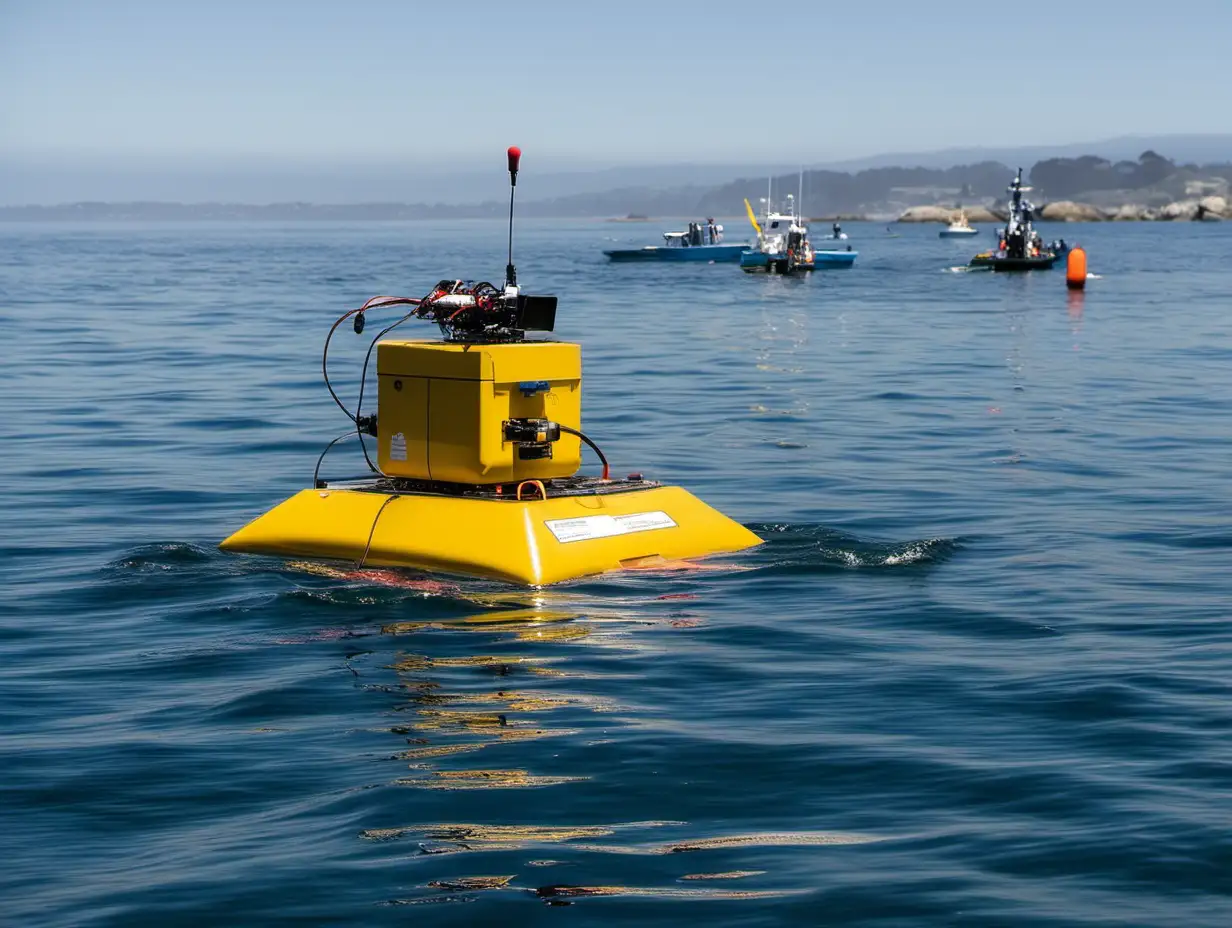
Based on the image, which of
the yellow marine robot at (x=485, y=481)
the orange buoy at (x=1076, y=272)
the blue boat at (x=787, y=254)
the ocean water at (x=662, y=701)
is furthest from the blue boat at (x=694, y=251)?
the yellow marine robot at (x=485, y=481)

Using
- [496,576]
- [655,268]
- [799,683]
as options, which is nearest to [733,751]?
[799,683]

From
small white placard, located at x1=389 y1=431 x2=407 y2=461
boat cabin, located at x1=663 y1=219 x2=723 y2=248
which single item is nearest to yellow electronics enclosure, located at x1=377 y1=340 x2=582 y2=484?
small white placard, located at x1=389 y1=431 x2=407 y2=461

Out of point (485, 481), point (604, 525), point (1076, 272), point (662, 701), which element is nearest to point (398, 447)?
point (485, 481)

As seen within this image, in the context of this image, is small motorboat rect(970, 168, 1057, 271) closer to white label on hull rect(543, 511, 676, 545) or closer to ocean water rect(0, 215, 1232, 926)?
ocean water rect(0, 215, 1232, 926)

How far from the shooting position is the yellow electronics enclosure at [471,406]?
12.0m

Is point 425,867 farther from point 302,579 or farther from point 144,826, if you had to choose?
point 302,579

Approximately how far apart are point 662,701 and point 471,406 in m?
3.35

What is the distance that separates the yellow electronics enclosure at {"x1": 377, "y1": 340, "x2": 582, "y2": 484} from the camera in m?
12.0

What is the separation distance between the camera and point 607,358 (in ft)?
119

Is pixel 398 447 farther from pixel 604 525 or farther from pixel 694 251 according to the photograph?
pixel 694 251

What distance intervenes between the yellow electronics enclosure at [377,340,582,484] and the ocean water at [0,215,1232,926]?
3.05ft

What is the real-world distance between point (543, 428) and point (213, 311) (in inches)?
1673

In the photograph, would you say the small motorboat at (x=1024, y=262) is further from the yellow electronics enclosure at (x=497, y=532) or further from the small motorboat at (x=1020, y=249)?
the yellow electronics enclosure at (x=497, y=532)

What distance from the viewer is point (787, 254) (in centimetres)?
9788
